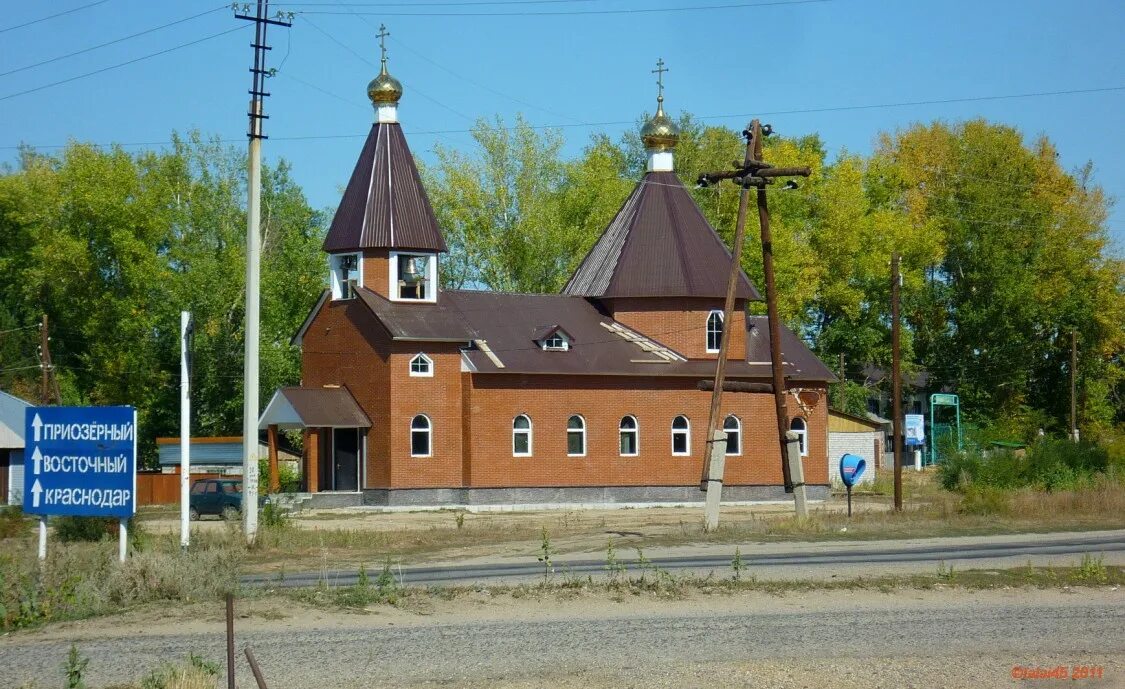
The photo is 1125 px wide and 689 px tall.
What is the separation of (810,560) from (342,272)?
25909 millimetres

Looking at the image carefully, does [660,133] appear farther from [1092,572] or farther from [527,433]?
[1092,572]

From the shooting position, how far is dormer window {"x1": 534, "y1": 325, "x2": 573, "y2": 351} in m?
46.9

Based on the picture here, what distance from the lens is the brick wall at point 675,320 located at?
49031mm

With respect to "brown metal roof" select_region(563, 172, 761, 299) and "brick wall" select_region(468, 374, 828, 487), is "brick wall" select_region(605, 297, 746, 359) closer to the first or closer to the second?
"brown metal roof" select_region(563, 172, 761, 299)

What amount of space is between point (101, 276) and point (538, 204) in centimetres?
1927

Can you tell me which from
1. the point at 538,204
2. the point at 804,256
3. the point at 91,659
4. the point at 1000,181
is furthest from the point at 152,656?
the point at 1000,181

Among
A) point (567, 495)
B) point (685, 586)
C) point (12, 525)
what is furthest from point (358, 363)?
point (685, 586)

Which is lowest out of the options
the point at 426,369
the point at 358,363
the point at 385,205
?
the point at 426,369

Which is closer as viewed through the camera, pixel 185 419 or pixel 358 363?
pixel 185 419

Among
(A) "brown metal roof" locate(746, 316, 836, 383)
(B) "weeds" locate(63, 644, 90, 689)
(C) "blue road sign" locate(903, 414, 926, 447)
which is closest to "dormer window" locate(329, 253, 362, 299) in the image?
(A) "brown metal roof" locate(746, 316, 836, 383)

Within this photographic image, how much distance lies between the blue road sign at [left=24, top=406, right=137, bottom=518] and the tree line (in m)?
39.5

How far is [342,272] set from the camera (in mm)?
46875

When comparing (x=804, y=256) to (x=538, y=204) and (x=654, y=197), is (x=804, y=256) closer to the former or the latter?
(x=538, y=204)

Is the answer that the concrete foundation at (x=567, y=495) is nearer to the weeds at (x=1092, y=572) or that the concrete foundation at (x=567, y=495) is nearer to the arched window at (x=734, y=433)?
the arched window at (x=734, y=433)
